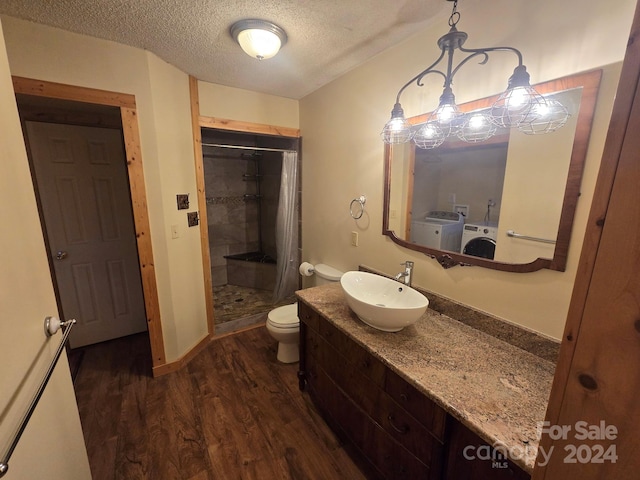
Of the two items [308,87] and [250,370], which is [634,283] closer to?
[250,370]

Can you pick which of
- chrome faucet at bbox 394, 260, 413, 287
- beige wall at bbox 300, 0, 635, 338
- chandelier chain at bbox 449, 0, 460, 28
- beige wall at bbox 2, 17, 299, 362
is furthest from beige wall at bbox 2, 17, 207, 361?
chandelier chain at bbox 449, 0, 460, 28

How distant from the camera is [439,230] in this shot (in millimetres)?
1555

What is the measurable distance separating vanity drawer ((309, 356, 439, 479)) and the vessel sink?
47 centimetres

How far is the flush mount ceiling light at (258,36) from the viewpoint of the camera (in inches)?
57.2

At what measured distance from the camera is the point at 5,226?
0.74 metres

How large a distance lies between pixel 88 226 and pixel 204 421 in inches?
74.6

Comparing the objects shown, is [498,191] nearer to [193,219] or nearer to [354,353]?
[354,353]

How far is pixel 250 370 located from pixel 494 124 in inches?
91.4

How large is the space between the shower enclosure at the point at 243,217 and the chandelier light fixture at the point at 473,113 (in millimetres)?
1952

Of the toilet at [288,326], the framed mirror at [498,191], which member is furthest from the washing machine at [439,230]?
the toilet at [288,326]

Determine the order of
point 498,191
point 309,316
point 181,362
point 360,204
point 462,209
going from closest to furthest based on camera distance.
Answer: point 498,191, point 462,209, point 309,316, point 360,204, point 181,362

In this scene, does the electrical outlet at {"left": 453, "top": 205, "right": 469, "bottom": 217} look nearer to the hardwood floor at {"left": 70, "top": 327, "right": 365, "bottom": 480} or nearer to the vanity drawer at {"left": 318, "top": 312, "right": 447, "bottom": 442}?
the vanity drawer at {"left": 318, "top": 312, "right": 447, "bottom": 442}

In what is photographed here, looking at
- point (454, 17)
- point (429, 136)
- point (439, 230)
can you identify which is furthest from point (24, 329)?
point (454, 17)

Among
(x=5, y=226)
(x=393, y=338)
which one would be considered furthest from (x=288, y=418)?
(x=5, y=226)
